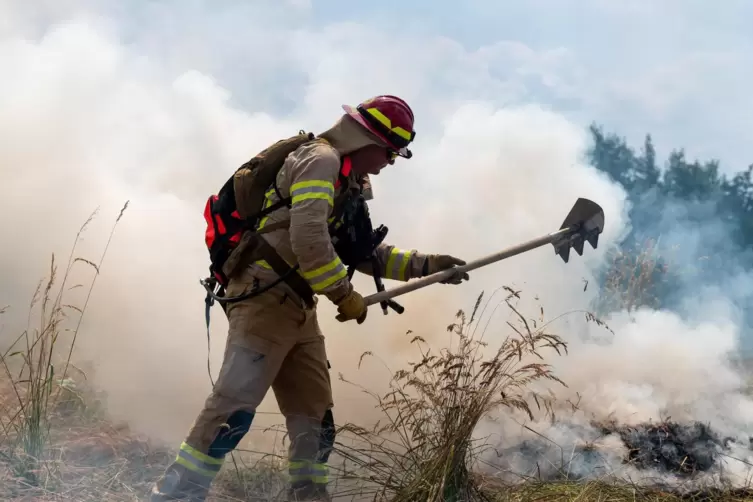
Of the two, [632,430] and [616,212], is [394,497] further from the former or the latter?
[616,212]

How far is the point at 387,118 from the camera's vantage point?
357 centimetres

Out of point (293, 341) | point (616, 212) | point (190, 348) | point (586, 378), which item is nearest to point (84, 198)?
point (190, 348)

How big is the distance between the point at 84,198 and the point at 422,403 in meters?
5.37

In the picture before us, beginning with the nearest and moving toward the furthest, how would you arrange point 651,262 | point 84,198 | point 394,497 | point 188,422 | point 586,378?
1. point 394,497
2. point 188,422
3. point 586,378
4. point 84,198
5. point 651,262

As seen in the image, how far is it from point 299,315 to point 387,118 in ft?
3.52

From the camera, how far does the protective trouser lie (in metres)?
3.14

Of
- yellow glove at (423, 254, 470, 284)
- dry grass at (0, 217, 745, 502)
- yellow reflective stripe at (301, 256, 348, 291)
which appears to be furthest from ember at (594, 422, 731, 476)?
yellow reflective stripe at (301, 256, 348, 291)

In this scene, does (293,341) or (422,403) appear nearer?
(422,403)

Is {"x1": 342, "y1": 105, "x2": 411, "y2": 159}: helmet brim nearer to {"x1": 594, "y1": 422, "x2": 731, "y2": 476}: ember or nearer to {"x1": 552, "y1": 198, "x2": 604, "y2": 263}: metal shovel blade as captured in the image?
{"x1": 552, "y1": 198, "x2": 604, "y2": 263}: metal shovel blade

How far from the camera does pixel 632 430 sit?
5102mm

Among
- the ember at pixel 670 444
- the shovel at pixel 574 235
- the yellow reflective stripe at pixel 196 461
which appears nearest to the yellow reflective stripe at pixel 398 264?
the shovel at pixel 574 235

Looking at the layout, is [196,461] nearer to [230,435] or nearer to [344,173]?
[230,435]

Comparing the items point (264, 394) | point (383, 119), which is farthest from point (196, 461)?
point (383, 119)

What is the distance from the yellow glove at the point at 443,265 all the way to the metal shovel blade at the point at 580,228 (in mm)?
628
